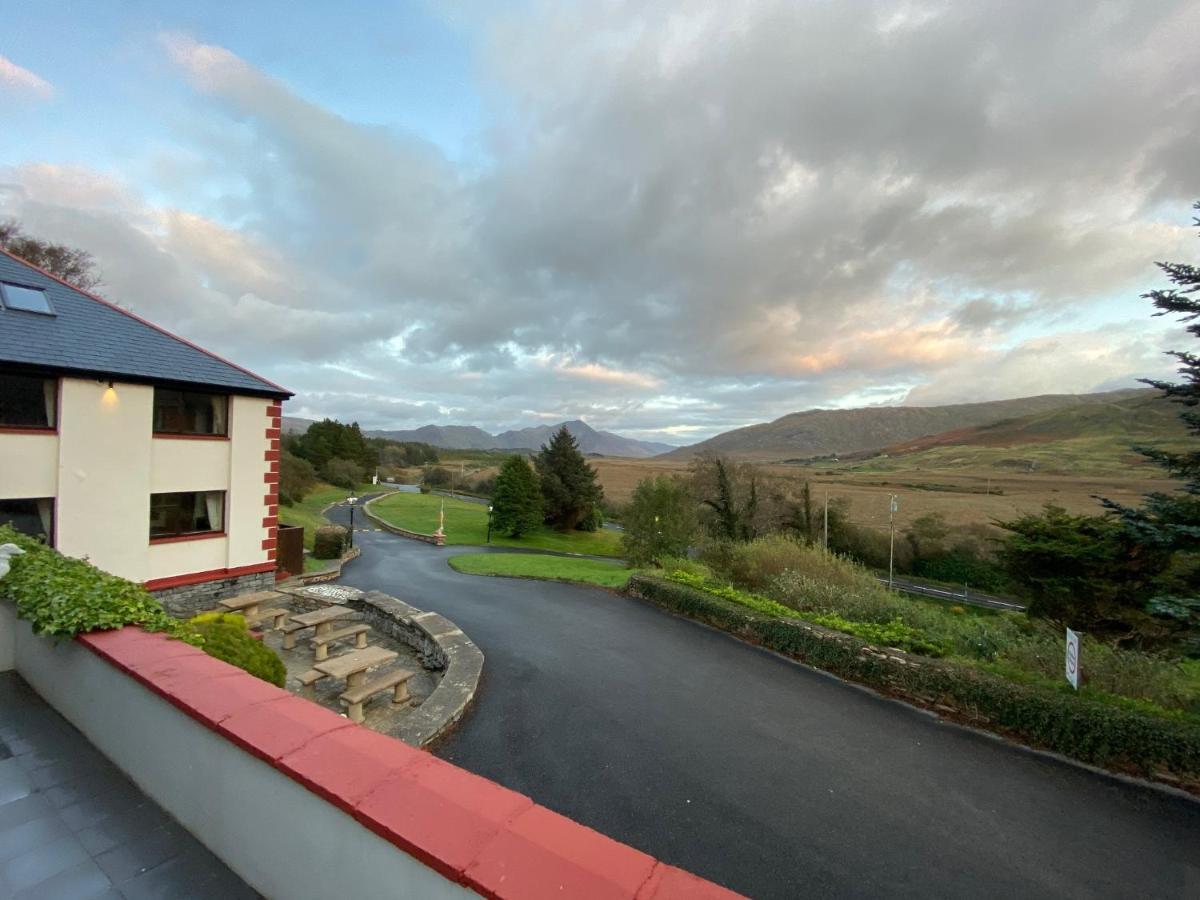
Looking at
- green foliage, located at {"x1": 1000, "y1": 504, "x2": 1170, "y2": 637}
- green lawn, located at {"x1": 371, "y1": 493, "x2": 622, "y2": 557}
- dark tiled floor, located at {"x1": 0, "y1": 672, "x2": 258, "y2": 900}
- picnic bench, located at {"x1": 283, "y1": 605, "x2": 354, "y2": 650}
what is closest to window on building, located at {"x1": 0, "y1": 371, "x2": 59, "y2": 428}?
picnic bench, located at {"x1": 283, "y1": 605, "x2": 354, "y2": 650}

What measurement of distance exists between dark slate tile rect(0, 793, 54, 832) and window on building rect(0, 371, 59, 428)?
31.9 feet

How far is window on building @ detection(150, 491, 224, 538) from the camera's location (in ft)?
34.3

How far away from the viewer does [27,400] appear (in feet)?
29.0

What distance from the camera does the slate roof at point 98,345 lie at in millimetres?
8945

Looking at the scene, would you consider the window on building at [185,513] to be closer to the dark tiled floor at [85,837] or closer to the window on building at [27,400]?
the window on building at [27,400]

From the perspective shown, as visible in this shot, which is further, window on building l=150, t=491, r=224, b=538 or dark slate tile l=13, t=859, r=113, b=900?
window on building l=150, t=491, r=224, b=538

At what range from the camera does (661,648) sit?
9312mm

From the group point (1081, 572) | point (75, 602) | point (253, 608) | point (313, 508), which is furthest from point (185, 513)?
point (313, 508)

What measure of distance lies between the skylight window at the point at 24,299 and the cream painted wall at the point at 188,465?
3.22 m

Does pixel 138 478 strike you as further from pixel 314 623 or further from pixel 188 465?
pixel 314 623

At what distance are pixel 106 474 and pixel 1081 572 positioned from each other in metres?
23.0

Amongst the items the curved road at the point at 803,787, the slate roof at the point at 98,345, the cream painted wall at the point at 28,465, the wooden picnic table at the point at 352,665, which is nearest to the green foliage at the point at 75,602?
the wooden picnic table at the point at 352,665

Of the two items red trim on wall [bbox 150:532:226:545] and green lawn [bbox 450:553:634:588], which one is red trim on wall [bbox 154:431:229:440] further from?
green lawn [bbox 450:553:634:588]

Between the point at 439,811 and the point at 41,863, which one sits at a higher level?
the point at 439,811
